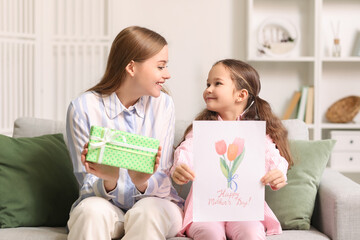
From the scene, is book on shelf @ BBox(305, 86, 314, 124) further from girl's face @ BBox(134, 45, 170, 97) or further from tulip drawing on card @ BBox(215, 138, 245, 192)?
tulip drawing on card @ BBox(215, 138, 245, 192)

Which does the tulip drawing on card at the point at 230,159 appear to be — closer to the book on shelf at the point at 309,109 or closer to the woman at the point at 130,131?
the woman at the point at 130,131

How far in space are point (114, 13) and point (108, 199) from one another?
214 cm

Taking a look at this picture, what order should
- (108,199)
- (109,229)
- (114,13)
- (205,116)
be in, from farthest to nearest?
1. (114,13)
2. (205,116)
3. (108,199)
4. (109,229)

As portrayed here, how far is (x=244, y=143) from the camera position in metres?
1.97

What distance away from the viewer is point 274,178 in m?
2.00

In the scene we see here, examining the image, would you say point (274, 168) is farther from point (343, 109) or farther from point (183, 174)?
point (343, 109)

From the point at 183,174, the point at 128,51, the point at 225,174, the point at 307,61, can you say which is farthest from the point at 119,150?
the point at 307,61

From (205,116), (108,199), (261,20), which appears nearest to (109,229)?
(108,199)

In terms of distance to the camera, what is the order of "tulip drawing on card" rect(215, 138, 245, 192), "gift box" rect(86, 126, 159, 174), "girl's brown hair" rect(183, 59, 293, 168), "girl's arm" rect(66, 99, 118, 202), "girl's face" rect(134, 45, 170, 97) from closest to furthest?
"gift box" rect(86, 126, 159, 174)
"tulip drawing on card" rect(215, 138, 245, 192)
"girl's arm" rect(66, 99, 118, 202)
"girl's face" rect(134, 45, 170, 97)
"girl's brown hair" rect(183, 59, 293, 168)

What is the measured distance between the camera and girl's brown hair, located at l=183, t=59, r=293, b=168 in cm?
228

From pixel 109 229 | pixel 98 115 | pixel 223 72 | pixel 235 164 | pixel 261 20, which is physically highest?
pixel 261 20

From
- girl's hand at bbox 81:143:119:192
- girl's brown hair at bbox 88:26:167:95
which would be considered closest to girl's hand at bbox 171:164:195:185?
girl's hand at bbox 81:143:119:192

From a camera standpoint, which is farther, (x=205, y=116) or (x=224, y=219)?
(x=205, y=116)

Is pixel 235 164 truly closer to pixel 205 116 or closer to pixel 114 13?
pixel 205 116
